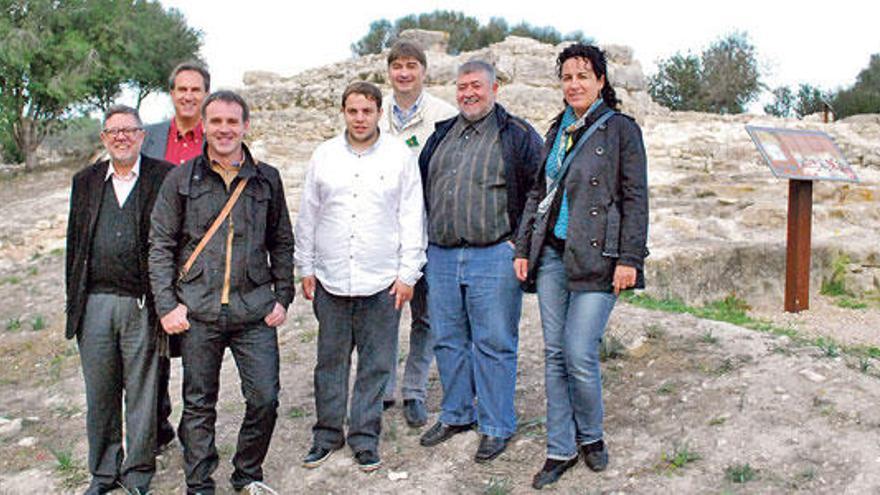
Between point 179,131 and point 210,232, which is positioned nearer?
point 210,232

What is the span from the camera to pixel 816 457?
3.68 m

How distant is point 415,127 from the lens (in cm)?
460

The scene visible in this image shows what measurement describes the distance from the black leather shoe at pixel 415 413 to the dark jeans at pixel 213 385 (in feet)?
3.24

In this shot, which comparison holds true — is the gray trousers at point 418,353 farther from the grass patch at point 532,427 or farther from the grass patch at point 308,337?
the grass patch at point 308,337

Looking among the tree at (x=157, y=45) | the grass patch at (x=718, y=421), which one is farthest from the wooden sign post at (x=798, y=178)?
the tree at (x=157, y=45)

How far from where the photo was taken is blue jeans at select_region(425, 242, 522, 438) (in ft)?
13.0

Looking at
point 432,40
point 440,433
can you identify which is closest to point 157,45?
point 432,40

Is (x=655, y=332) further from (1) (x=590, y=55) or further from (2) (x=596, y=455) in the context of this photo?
(1) (x=590, y=55)

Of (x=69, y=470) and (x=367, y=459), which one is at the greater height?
(x=367, y=459)

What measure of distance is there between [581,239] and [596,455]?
42.9 inches

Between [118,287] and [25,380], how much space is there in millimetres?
3309

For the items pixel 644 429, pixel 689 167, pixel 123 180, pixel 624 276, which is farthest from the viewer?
pixel 689 167

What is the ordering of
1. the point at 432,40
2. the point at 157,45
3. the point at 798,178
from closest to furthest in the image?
the point at 798,178 → the point at 432,40 → the point at 157,45

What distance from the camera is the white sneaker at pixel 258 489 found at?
12.4 feet
